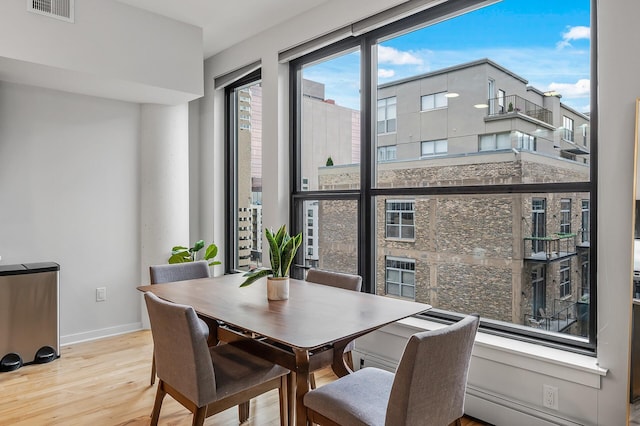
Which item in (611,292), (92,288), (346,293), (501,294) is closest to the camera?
(611,292)

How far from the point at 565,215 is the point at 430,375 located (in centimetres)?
138

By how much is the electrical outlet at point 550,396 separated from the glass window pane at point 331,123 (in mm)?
1820

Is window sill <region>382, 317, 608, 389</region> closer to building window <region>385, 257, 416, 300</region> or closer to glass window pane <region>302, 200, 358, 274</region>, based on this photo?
building window <region>385, 257, 416, 300</region>

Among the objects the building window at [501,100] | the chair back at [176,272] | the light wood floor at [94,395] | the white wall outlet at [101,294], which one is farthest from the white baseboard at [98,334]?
the building window at [501,100]

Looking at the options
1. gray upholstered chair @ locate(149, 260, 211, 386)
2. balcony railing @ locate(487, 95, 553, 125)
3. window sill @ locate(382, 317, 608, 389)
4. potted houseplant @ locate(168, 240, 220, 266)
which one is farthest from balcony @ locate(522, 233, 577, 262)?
potted houseplant @ locate(168, 240, 220, 266)

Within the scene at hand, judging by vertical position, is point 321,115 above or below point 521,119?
above

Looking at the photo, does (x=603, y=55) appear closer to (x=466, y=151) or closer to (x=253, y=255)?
(x=466, y=151)

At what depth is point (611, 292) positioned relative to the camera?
194cm

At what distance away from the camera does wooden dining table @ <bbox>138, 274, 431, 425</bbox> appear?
1.64m

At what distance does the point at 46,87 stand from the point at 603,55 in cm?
399

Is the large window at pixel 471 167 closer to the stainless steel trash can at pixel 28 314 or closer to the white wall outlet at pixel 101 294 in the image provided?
the white wall outlet at pixel 101 294

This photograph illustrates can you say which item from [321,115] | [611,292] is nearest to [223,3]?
[321,115]

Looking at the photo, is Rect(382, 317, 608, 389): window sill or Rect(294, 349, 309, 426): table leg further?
Rect(382, 317, 608, 389): window sill

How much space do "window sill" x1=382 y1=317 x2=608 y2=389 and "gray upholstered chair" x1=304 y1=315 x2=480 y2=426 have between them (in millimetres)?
727
